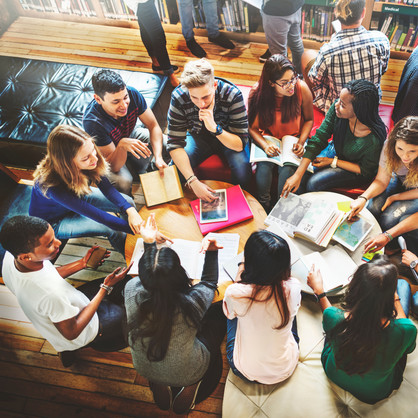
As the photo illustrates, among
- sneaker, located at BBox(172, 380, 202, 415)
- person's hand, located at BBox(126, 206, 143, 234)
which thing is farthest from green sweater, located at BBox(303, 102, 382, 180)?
sneaker, located at BBox(172, 380, 202, 415)

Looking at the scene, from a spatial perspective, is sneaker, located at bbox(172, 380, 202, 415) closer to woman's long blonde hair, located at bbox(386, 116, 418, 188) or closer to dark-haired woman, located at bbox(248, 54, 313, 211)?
dark-haired woman, located at bbox(248, 54, 313, 211)

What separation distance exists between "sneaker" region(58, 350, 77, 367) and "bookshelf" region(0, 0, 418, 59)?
11.4 feet

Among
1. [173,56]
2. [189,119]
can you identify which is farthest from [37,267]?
[173,56]

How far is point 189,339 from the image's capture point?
147 centimetres

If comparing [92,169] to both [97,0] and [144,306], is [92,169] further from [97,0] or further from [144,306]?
[97,0]

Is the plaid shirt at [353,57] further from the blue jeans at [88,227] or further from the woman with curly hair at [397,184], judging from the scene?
the blue jeans at [88,227]

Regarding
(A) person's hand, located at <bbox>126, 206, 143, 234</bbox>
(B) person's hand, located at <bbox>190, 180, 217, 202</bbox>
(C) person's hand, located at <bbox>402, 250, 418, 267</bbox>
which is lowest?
(C) person's hand, located at <bbox>402, 250, 418, 267</bbox>

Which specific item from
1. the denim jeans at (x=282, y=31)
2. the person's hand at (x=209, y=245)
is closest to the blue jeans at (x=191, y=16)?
the denim jeans at (x=282, y=31)

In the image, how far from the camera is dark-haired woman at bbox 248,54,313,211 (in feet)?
7.39

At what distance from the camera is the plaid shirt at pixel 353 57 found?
2424mm

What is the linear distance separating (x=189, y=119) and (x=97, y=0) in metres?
3.04

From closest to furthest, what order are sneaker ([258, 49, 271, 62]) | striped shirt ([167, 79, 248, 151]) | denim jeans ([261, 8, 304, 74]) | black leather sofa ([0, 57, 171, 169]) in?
striped shirt ([167, 79, 248, 151]) → black leather sofa ([0, 57, 171, 169]) → denim jeans ([261, 8, 304, 74]) → sneaker ([258, 49, 271, 62])

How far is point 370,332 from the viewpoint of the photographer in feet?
4.42

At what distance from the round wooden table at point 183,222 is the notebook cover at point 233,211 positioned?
0.03 meters
